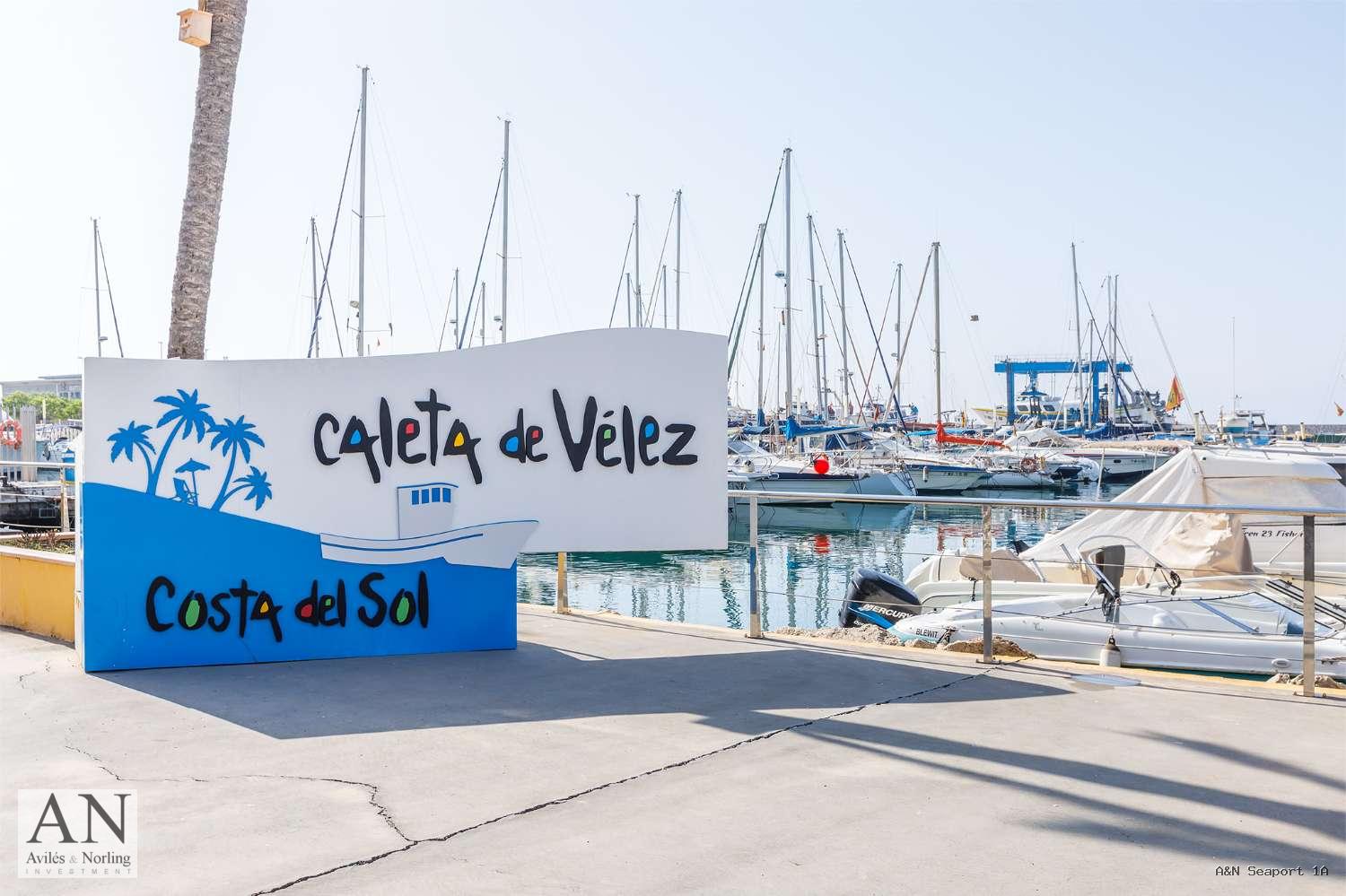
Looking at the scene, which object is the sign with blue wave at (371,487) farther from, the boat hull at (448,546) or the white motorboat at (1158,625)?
the white motorboat at (1158,625)

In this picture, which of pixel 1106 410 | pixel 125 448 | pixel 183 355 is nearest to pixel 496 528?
pixel 125 448

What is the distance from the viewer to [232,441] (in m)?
7.22

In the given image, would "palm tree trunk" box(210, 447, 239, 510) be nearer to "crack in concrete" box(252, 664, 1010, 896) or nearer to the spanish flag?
"crack in concrete" box(252, 664, 1010, 896)

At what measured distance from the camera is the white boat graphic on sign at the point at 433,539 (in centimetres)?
738

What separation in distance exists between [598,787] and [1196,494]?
12.7 meters

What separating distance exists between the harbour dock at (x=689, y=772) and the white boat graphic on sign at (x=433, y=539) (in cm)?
73

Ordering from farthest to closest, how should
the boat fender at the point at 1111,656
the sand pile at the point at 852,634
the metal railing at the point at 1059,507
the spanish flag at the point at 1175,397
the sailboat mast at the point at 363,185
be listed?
the spanish flag at the point at 1175,397, the sailboat mast at the point at 363,185, the boat fender at the point at 1111,656, the sand pile at the point at 852,634, the metal railing at the point at 1059,507

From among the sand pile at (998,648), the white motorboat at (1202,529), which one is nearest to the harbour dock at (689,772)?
the sand pile at (998,648)

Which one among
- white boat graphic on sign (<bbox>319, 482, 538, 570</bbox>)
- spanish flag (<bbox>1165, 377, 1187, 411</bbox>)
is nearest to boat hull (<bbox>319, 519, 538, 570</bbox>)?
white boat graphic on sign (<bbox>319, 482, 538, 570</bbox>)

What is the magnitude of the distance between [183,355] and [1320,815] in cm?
824

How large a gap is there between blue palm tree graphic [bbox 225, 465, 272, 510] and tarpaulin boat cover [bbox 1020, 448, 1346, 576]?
32.5ft

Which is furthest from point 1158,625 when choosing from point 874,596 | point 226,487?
point 226,487

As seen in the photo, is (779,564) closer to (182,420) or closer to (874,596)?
(874,596)

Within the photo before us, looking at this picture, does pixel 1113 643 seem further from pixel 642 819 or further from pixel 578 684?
pixel 642 819
